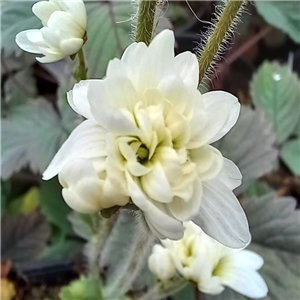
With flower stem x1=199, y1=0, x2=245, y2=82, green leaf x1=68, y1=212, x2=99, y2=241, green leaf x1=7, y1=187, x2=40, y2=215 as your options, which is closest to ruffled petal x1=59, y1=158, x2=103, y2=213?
flower stem x1=199, y1=0, x2=245, y2=82

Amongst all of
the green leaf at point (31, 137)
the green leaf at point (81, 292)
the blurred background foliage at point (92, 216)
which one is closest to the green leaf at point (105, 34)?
the blurred background foliage at point (92, 216)

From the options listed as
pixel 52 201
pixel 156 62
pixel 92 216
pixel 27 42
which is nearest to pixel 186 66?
pixel 156 62

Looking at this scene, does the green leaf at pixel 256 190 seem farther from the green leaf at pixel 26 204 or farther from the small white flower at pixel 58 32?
the small white flower at pixel 58 32

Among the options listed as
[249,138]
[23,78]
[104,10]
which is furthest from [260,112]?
[23,78]

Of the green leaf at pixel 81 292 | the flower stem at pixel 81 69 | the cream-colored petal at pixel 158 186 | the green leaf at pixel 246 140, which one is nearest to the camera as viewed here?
the cream-colored petal at pixel 158 186

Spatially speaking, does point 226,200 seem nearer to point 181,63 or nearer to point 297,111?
point 181,63

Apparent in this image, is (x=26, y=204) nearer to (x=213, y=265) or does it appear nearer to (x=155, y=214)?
(x=213, y=265)
